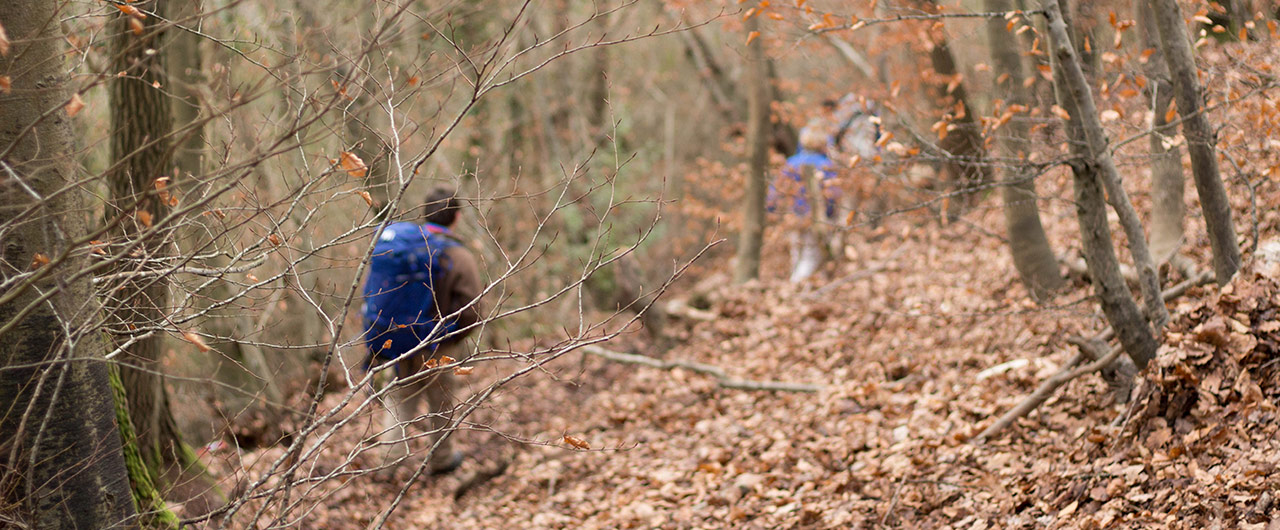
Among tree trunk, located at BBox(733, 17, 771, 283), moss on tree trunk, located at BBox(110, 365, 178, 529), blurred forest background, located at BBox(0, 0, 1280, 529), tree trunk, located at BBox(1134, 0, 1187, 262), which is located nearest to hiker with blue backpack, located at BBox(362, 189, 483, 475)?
blurred forest background, located at BBox(0, 0, 1280, 529)

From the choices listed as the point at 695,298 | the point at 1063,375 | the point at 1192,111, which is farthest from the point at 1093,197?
the point at 695,298

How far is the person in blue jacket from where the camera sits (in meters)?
10.3

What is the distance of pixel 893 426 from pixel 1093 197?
211 centimetres

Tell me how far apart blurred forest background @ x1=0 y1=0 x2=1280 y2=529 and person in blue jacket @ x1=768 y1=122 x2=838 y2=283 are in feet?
0.75

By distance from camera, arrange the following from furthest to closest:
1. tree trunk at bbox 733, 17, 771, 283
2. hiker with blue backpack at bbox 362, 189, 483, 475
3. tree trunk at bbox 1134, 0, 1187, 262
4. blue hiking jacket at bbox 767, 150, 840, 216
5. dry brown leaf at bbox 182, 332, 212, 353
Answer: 1. tree trunk at bbox 733, 17, 771, 283
2. blue hiking jacket at bbox 767, 150, 840, 216
3. hiker with blue backpack at bbox 362, 189, 483, 475
4. tree trunk at bbox 1134, 0, 1187, 262
5. dry brown leaf at bbox 182, 332, 212, 353

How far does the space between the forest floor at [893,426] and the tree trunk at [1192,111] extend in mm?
409

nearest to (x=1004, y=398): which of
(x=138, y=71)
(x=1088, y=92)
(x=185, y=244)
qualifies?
(x=1088, y=92)

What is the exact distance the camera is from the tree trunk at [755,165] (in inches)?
435

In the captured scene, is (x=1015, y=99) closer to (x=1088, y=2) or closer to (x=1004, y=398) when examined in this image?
(x=1088, y=2)

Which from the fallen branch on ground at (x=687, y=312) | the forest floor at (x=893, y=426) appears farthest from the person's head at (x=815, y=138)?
the fallen branch on ground at (x=687, y=312)

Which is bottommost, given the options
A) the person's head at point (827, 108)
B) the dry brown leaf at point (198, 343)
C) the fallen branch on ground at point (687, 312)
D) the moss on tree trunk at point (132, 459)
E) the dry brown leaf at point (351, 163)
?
the fallen branch on ground at point (687, 312)

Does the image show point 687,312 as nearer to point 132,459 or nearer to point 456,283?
point 456,283

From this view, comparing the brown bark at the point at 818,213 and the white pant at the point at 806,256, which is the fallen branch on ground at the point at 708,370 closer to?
the white pant at the point at 806,256

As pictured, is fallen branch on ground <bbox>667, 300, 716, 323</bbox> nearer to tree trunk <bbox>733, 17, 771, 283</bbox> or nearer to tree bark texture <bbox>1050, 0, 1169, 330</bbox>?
tree trunk <bbox>733, 17, 771, 283</bbox>
